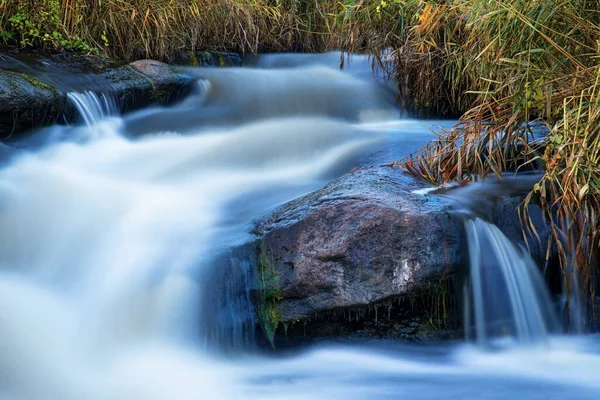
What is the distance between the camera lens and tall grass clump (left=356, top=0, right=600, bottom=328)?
3.06 meters

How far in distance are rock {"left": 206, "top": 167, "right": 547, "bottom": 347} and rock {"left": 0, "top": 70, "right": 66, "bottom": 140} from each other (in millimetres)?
1965

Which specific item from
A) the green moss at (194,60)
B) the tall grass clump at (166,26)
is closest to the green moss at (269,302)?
the tall grass clump at (166,26)

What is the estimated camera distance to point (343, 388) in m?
2.72

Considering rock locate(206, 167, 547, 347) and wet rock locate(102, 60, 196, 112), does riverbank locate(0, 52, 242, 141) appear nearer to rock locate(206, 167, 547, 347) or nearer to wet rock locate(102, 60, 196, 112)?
wet rock locate(102, 60, 196, 112)

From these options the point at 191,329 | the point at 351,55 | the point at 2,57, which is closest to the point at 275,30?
the point at 351,55

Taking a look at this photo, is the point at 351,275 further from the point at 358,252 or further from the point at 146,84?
the point at 146,84

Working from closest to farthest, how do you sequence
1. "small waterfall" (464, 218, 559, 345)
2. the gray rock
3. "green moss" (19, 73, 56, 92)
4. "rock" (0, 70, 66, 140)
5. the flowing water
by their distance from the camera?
the flowing water
the gray rock
"small waterfall" (464, 218, 559, 345)
"rock" (0, 70, 66, 140)
"green moss" (19, 73, 56, 92)

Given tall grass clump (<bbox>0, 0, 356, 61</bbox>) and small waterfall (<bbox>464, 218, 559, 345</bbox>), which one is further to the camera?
tall grass clump (<bbox>0, 0, 356, 61</bbox>)

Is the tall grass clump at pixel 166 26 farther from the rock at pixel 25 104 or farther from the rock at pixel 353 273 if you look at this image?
the rock at pixel 353 273

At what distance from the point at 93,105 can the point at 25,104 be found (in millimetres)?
578

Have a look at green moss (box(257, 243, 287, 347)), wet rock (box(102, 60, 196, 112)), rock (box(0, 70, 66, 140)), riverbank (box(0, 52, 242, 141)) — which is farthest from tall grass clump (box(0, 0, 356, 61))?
green moss (box(257, 243, 287, 347))

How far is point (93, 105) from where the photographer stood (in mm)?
4883

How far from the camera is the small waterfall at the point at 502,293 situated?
303 cm

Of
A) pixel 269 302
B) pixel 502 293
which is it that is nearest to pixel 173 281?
pixel 269 302
